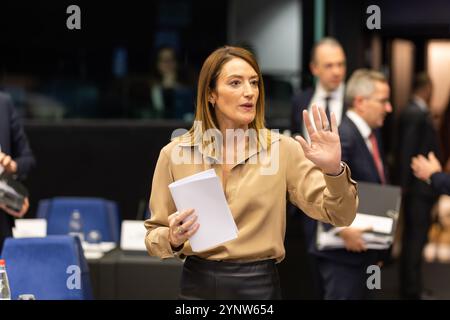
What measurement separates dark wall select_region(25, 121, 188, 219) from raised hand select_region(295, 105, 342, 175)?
5.44 m

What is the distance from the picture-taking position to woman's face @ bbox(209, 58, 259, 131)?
3.06m

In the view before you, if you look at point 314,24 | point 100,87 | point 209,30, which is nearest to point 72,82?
point 100,87

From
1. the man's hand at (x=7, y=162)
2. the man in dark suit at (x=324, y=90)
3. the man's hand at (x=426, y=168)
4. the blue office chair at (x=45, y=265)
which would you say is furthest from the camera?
the man in dark suit at (x=324, y=90)

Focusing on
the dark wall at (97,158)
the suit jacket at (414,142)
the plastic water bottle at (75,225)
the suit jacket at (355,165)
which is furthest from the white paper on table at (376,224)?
the dark wall at (97,158)

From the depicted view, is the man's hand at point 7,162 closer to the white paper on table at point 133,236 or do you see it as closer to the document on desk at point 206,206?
the white paper on table at point 133,236

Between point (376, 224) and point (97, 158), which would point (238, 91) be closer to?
point (376, 224)

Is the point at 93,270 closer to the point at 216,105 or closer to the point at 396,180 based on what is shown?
the point at 216,105

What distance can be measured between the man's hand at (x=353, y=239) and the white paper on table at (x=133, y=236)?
129 centimetres

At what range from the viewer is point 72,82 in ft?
28.8

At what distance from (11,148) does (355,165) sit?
178 cm

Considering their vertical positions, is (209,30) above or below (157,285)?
above

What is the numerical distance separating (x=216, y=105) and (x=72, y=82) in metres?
5.81

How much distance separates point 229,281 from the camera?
3.04m

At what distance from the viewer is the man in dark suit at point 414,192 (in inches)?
300
